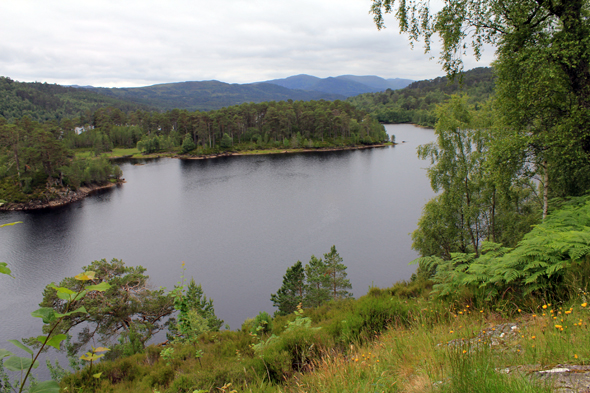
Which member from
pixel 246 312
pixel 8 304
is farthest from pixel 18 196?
pixel 246 312

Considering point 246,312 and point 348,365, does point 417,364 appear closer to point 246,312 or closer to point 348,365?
point 348,365

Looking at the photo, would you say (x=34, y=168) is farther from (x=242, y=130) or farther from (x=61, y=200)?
(x=242, y=130)

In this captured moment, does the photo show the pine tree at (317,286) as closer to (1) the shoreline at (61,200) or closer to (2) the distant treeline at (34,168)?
(1) the shoreline at (61,200)

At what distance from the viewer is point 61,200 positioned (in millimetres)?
49969

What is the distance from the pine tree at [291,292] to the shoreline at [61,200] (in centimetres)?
4326

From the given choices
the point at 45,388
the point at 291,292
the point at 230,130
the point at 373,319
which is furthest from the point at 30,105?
the point at 45,388

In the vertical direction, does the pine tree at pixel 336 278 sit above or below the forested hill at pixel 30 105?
below

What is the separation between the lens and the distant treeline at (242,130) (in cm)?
9469

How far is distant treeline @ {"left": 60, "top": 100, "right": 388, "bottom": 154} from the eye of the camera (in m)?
94.7

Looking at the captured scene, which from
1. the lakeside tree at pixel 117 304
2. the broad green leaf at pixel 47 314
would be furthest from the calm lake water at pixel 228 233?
the broad green leaf at pixel 47 314

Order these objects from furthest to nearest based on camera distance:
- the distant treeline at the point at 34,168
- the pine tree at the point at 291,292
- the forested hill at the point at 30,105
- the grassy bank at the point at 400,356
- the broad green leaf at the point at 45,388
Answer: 1. the forested hill at the point at 30,105
2. the distant treeline at the point at 34,168
3. the pine tree at the point at 291,292
4. the grassy bank at the point at 400,356
5. the broad green leaf at the point at 45,388

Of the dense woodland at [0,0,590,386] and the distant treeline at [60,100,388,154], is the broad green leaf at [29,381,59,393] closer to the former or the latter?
the dense woodland at [0,0,590,386]

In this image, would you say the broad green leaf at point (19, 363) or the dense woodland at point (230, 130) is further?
the dense woodland at point (230, 130)

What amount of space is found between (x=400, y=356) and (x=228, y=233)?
105 ft
